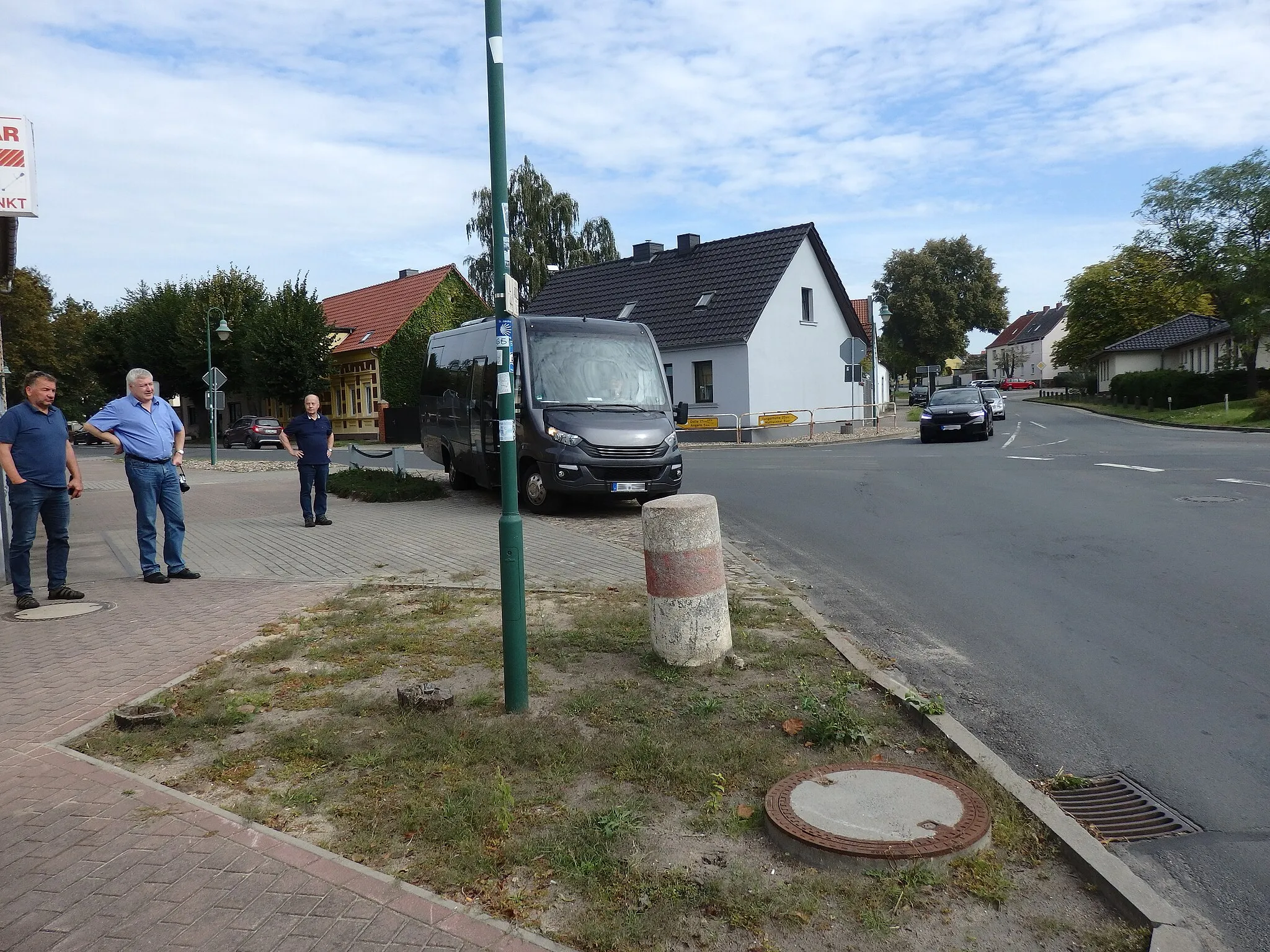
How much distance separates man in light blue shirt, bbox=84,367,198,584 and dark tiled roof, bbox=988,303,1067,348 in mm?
117609

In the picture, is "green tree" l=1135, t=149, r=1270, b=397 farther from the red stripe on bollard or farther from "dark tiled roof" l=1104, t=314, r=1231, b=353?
the red stripe on bollard

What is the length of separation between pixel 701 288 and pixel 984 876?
36.6 m

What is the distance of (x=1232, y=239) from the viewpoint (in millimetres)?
49875

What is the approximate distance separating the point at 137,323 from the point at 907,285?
2070 inches

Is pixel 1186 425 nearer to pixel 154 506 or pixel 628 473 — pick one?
pixel 628 473

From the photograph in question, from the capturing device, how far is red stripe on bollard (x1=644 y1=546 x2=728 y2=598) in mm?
5883

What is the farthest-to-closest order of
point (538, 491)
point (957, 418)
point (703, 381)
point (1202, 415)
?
1. point (1202, 415)
2. point (703, 381)
3. point (957, 418)
4. point (538, 491)

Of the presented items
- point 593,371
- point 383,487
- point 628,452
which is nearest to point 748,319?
point 383,487

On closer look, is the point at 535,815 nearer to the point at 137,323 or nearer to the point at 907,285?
the point at 137,323

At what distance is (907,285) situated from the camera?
77250mm

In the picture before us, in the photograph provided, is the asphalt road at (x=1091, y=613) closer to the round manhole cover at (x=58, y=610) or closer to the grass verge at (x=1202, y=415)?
the round manhole cover at (x=58, y=610)

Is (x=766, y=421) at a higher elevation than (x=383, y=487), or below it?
higher

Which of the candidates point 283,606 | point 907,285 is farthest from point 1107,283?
point 283,606

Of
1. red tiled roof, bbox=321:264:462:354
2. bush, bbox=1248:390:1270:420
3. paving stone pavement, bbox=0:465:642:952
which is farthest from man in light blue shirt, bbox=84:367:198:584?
red tiled roof, bbox=321:264:462:354
